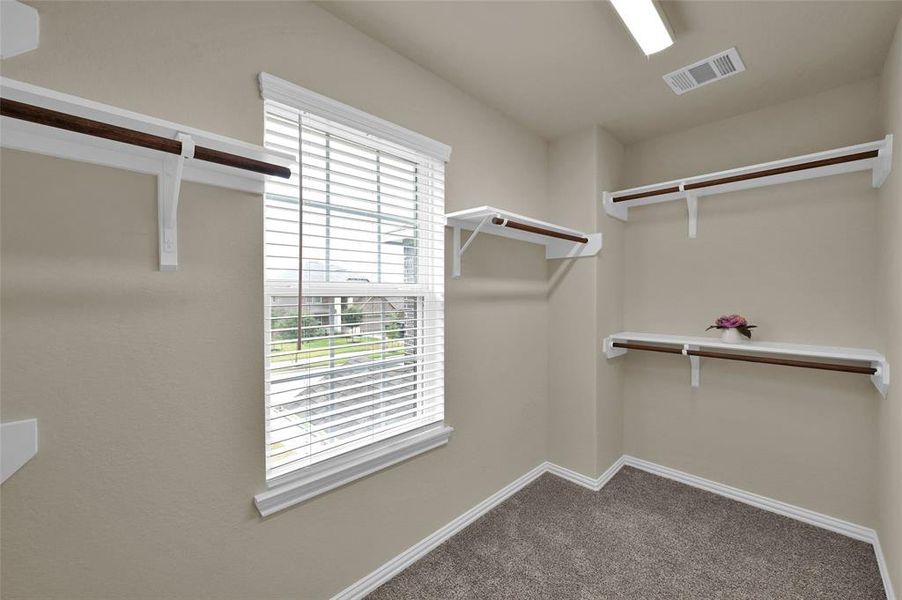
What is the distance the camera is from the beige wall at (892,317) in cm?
156

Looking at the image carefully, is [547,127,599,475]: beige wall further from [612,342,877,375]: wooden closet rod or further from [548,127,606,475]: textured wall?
[612,342,877,375]: wooden closet rod

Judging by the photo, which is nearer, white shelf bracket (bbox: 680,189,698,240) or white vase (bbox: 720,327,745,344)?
white vase (bbox: 720,327,745,344)

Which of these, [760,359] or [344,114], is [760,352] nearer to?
[760,359]

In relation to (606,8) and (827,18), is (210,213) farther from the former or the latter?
(827,18)

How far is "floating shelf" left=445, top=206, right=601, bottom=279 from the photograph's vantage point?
1.97 m

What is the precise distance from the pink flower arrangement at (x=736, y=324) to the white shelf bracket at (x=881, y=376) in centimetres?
54

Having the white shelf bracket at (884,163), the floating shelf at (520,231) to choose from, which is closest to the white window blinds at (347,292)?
the floating shelf at (520,231)

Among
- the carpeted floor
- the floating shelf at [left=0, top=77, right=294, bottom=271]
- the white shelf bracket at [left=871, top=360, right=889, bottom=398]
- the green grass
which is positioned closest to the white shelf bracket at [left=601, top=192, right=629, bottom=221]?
the white shelf bracket at [left=871, top=360, right=889, bottom=398]

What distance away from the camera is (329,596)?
1.60 meters

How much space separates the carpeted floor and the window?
0.62 meters

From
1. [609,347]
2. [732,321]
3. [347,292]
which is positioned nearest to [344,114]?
[347,292]

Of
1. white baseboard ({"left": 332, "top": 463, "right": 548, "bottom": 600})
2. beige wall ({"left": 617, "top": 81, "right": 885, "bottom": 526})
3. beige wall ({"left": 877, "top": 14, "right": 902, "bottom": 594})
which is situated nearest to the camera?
beige wall ({"left": 877, "top": 14, "right": 902, "bottom": 594})

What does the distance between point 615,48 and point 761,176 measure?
1.15 m

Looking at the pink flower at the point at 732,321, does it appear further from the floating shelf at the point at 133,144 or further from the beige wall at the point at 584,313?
the floating shelf at the point at 133,144
